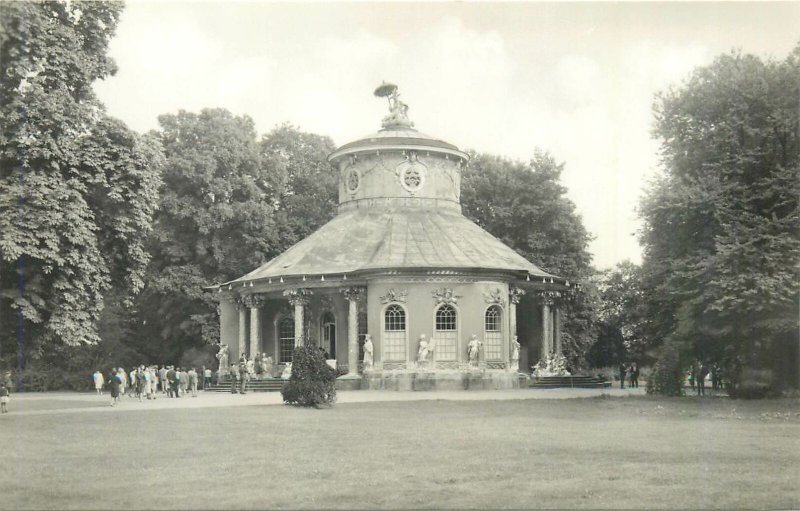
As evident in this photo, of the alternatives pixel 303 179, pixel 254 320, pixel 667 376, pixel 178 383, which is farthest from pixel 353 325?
pixel 303 179

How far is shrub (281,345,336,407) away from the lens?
80.1 ft

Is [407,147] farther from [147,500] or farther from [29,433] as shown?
[147,500]

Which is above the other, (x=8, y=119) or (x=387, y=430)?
(x=8, y=119)

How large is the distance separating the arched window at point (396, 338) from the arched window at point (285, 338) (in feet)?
21.7

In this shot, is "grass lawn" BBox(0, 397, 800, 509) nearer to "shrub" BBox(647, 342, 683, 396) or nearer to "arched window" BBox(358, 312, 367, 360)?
"shrub" BBox(647, 342, 683, 396)

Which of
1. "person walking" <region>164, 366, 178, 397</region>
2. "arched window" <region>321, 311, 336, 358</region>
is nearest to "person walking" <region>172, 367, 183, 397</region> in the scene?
"person walking" <region>164, 366, 178, 397</region>

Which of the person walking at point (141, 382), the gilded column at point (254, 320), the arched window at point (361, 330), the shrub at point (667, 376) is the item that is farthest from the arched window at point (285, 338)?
the shrub at point (667, 376)

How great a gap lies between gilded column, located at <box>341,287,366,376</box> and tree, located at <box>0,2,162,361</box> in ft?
42.0

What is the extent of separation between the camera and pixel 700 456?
1520cm

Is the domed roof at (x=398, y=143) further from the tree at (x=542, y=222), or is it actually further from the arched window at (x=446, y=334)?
the arched window at (x=446, y=334)

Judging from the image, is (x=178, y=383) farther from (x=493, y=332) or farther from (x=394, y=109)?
(x=394, y=109)

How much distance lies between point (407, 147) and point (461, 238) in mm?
5302

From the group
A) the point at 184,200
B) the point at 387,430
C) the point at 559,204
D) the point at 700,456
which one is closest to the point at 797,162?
the point at 700,456

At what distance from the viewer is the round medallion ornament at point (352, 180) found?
41984 millimetres
